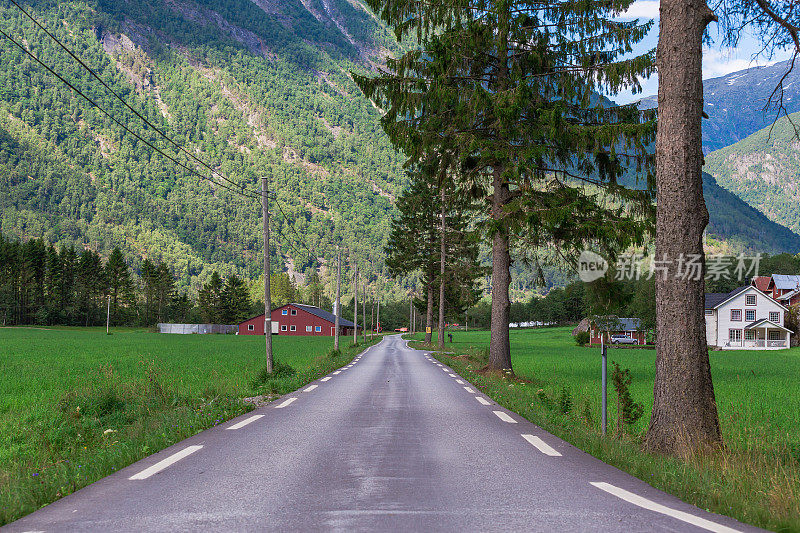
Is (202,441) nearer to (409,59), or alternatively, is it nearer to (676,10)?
(676,10)

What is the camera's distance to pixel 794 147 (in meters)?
8.13

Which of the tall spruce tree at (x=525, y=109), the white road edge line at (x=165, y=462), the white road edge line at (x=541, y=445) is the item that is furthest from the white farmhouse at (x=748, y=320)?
the white road edge line at (x=165, y=462)

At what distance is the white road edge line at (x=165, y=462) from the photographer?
5.45 metres

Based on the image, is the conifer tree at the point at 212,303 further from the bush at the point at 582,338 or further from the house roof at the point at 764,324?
the house roof at the point at 764,324

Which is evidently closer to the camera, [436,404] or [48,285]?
[436,404]

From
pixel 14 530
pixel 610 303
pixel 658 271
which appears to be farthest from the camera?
pixel 610 303

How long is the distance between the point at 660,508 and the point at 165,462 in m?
4.70

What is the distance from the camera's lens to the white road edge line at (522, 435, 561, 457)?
660 centimetres

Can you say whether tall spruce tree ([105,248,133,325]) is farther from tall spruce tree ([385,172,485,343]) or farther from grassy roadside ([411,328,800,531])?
grassy roadside ([411,328,800,531])

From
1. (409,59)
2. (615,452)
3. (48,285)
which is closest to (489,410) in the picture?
(615,452)

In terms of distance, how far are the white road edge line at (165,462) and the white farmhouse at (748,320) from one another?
72158 mm

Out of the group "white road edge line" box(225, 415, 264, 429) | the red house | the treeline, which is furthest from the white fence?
"white road edge line" box(225, 415, 264, 429)

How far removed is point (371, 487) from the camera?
5047 millimetres

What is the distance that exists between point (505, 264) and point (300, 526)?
1523 centimetres
